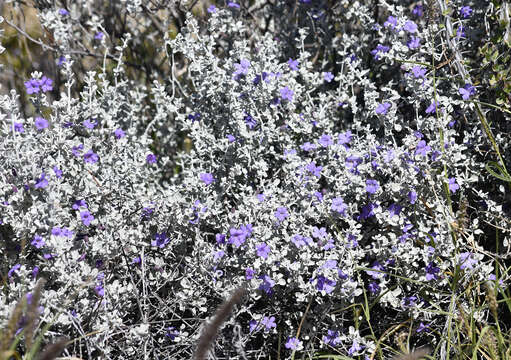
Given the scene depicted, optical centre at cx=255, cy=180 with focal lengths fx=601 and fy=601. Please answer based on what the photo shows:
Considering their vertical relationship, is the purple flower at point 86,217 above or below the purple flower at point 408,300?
above

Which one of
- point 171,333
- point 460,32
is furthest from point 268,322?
point 460,32

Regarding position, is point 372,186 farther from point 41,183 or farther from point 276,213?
point 41,183

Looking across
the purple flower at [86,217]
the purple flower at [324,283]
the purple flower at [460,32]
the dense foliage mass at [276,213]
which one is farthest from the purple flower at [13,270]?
the purple flower at [460,32]

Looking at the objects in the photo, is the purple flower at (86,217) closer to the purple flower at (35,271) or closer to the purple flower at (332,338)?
the purple flower at (35,271)

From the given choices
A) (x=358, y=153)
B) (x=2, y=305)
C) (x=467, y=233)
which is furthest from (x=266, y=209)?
(x=2, y=305)

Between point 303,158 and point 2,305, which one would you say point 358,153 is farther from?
point 2,305

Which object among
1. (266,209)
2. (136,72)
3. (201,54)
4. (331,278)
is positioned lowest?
(331,278)

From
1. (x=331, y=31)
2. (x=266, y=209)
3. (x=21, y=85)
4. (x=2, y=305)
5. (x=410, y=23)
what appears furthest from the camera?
(x=21, y=85)

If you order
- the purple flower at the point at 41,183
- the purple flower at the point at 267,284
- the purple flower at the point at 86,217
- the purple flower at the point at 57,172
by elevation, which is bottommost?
the purple flower at the point at 267,284
